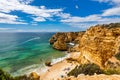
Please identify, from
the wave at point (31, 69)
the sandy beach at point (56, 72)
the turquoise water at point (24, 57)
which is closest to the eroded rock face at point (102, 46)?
the sandy beach at point (56, 72)

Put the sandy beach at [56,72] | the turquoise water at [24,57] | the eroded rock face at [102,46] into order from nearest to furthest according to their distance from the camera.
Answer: the eroded rock face at [102,46] < the sandy beach at [56,72] < the turquoise water at [24,57]

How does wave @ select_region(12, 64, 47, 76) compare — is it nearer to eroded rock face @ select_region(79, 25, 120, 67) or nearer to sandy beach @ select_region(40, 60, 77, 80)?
sandy beach @ select_region(40, 60, 77, 80)

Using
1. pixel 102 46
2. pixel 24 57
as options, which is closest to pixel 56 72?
pixel 102 46

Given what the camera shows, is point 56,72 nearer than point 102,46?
No

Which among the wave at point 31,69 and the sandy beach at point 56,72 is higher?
the sandy beach at point 56,72

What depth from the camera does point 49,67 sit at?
1695 inches

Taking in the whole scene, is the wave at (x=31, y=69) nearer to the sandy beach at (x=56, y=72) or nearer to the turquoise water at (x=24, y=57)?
the turquoise water at (x=24, y=57)

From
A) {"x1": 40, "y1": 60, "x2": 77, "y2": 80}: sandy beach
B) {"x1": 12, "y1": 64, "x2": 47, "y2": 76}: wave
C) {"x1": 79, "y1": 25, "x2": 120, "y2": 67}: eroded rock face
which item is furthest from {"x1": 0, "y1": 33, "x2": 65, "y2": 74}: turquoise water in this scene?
{"x1": 79, "y1": 25, "x2": 120, "y2": 67}: eroded rock face

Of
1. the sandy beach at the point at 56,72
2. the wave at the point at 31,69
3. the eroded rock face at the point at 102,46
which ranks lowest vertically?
the wave at the point at 31,69

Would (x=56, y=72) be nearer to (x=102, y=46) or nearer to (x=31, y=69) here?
(x=31, y=69)

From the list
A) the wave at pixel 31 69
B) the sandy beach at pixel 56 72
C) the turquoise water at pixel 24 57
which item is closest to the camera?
the sandy beach at pixel 56 72

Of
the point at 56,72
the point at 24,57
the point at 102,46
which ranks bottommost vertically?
the point at 24,57

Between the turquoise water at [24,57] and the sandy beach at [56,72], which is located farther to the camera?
the turquoise water at [24,57]

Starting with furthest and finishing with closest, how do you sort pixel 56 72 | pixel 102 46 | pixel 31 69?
1. pixel 31 69
2. pixel 56 72
3. pixel 102 46
